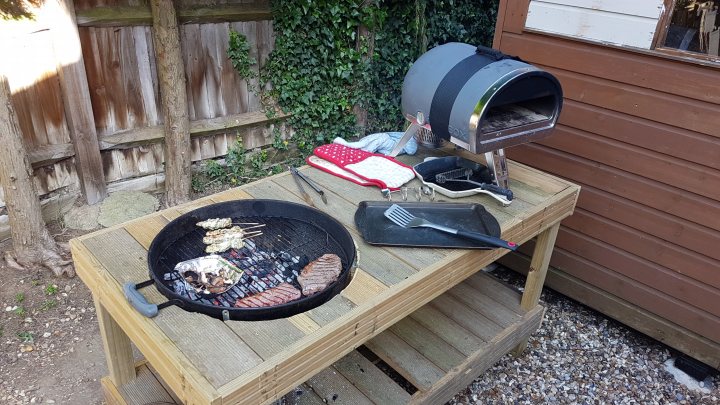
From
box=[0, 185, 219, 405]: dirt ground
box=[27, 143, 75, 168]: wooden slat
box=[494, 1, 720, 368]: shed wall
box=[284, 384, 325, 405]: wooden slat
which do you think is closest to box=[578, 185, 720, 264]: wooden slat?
box=[494, 1, 720, 368]: shed wall

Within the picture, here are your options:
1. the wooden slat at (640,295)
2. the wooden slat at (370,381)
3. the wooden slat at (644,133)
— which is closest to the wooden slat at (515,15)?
the wooden slat at (644,133)

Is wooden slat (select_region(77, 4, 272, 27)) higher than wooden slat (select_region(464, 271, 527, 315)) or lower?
higher

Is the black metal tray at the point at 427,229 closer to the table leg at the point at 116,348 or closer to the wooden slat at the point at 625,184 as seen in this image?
the table leg at the point at 116,348

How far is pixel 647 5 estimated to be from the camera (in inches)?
95.8

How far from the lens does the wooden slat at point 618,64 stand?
240 cm

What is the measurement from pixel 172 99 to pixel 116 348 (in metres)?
2.04

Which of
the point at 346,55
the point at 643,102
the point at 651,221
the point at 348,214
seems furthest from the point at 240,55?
the point at 651,221

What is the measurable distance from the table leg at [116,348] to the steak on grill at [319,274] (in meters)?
0.76

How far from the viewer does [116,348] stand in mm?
2016

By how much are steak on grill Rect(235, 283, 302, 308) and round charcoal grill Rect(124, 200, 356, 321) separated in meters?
0.04

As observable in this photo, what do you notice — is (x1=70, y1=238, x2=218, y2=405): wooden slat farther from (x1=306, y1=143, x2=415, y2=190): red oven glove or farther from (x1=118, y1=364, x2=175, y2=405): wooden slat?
(x1=306, y1=143, x2=415, y2=190): red oven glove

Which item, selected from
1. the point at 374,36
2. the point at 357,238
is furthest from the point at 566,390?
the point at 374,36

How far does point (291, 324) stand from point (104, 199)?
2668mm

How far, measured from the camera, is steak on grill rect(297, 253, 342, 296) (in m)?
1.68
